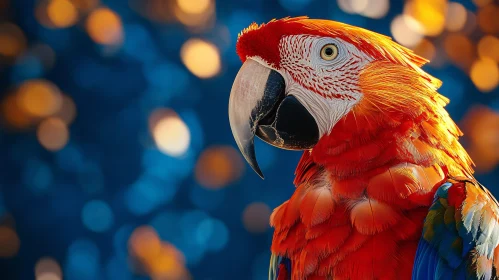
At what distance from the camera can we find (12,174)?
182 centimetres

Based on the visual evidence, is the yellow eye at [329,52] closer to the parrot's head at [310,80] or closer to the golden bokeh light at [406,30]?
the parrot's head at [310,80]

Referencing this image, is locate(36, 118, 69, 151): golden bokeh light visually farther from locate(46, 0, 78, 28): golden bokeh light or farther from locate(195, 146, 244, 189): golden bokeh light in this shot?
locate(195, 146, 244, 189): golden bokeh light

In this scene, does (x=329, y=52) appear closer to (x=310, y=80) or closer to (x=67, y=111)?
(x=310, y=80)

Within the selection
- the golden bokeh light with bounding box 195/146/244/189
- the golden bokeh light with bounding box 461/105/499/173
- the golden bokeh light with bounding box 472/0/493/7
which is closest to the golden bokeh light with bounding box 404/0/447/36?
the golden bokeh light with bounding box 472/0/493/7

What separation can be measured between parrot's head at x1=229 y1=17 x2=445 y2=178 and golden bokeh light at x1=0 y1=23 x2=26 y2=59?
107cm

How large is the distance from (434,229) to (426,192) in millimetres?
76

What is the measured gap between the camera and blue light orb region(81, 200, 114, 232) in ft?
6.15

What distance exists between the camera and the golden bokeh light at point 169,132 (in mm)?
1938

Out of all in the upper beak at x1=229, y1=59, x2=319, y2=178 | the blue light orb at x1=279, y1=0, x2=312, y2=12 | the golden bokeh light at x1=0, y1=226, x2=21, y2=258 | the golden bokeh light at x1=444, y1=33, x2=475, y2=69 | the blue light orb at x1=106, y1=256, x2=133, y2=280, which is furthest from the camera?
the golden bokeh light at x1=444, y1=33, x2=475, y2=69

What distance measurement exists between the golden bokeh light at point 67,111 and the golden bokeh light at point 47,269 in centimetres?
50

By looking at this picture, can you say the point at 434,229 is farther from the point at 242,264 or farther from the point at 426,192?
the point at 242,264

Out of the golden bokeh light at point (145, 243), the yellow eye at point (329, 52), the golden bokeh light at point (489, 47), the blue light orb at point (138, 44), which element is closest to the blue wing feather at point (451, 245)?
the yellow eye at point (329, 52)

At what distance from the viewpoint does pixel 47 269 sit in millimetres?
1834

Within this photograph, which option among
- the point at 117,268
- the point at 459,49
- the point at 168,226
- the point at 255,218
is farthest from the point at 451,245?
the point at 459,49
